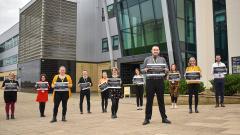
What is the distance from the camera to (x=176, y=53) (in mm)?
24016

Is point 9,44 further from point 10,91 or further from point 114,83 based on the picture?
point 114,83

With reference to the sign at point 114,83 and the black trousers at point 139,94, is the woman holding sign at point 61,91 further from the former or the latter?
the black trousers at point 139,94

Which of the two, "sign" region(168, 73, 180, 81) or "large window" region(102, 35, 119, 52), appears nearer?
"sign" region(168, 73, 180, 81)

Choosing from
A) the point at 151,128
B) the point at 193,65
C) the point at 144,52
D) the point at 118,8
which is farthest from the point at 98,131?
the point at 118,8

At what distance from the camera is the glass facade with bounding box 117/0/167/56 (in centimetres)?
2595

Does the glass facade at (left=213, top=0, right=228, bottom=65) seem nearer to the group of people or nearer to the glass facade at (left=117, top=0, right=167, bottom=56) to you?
the glass facade at (left=117, top=0, right=167, bottom=56)

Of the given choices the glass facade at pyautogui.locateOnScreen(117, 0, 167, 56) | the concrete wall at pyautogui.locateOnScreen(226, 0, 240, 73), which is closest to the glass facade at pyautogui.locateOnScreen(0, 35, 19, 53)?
the glass facade at pyautogui.locateOnScreen(117, 0, 167, 56)

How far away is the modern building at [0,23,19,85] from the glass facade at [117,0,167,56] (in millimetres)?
27389

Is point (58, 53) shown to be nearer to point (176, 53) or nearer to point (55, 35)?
point (55, 35)

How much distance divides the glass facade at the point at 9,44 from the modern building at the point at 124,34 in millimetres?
11695

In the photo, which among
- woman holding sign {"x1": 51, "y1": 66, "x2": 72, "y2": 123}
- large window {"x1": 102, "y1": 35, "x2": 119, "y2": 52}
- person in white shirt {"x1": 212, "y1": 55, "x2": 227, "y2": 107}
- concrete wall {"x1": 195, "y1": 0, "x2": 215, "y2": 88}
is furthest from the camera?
large window {"x1": 102, "y1": 35, "x2": 119, "y2": 52}

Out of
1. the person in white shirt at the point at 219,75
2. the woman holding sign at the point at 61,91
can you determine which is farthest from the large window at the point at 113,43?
the woman holding sign at the point at 61,91

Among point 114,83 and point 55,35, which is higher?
point 55,35

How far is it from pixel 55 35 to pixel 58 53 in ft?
6.45
